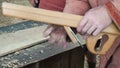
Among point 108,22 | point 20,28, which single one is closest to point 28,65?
point 20,28

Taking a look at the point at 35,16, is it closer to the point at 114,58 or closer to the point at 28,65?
the point at 114,58

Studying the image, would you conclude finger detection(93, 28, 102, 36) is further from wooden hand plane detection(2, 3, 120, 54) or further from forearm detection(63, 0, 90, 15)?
forearm detection(63, 0, 90, 15)

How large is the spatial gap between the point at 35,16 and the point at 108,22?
0.74ft

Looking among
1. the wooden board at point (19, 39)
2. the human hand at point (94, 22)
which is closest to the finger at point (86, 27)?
the human hand at point (94, 22)

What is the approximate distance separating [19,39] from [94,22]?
3.23ft

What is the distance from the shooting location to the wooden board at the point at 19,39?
1624 millimetres

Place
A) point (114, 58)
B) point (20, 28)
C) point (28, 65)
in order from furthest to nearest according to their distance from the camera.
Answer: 1. point (20, 28)
2. point (28, 65)
3. point (114, 58)

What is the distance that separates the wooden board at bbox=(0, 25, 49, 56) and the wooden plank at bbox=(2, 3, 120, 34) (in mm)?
789

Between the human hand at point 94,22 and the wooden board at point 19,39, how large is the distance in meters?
0.81

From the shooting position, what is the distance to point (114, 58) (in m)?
0.97

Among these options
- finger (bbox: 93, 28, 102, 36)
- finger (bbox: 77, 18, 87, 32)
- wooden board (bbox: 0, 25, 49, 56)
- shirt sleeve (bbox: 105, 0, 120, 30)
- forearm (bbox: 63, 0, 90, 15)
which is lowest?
wooden board (bbox: 0, 25, 49, 56)

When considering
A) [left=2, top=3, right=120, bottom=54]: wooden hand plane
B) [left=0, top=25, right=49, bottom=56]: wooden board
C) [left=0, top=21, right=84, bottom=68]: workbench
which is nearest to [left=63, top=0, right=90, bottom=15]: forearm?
[left=2, top=3, right=120, bottom=54]: wooden hand plane

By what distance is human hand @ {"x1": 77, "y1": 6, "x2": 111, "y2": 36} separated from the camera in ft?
2.75

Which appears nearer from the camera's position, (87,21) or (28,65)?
(87,21)
